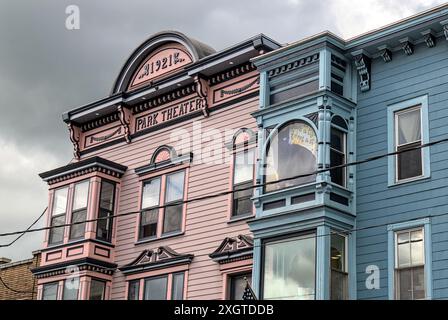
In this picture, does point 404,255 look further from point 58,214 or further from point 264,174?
point 58,214

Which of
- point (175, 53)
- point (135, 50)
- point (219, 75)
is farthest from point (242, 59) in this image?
point (135, 50)

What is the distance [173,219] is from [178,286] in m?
2.22

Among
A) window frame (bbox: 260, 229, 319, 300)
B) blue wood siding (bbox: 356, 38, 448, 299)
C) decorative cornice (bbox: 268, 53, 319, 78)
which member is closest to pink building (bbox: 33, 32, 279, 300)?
decorative cornice (bbox: 268, 53, 319, 78)

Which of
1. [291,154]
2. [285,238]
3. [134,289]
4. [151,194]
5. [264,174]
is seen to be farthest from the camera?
[151,194]

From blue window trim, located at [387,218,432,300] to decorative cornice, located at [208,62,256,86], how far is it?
23.5ft

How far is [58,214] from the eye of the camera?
1115 inches

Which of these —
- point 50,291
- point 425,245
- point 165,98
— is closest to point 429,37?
point 425,245

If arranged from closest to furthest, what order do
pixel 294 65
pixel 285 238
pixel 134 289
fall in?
pixel 285 238 → pixel 294 65 → pixel 134 289

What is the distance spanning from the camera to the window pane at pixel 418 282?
18.6 metres

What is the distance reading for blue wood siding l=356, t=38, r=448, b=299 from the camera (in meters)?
18.8

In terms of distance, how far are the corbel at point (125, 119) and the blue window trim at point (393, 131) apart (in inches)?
406

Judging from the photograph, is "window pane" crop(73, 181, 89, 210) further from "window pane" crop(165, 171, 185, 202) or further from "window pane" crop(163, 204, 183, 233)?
"window pane" crop(163, 204, 183, 233)

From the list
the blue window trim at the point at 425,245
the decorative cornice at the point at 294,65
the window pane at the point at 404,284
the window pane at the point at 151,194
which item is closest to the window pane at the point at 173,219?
the window pane at the point at 151,194

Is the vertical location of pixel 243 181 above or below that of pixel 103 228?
above
